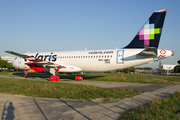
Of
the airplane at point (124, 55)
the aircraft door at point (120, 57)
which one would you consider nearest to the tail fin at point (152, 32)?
the airplane at point (124, 55)

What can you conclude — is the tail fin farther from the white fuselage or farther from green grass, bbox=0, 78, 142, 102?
green grass, bbox=0, 78, 142, 102

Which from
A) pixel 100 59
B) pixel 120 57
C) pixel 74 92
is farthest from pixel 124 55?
pixel 74 92

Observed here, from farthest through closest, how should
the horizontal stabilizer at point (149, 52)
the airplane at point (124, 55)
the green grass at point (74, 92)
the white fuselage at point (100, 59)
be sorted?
the white fuselage at point (100, 59)
the airplane at point (124, 55)
the horizontal stabilizer at point (149, 52)
the green grass at point (74, 92)

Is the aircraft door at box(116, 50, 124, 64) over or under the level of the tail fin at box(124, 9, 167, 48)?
under

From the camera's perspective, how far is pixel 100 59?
2102 cm

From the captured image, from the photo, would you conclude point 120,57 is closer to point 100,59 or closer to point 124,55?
point 124,55

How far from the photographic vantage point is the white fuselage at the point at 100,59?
19025 millimetres

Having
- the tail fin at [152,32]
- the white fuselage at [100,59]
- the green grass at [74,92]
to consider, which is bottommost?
the green grass at [74,92]

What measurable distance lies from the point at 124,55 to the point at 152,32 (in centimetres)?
443

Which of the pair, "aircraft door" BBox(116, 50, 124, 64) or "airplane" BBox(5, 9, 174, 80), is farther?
"aircraft door" BBox(116, 50, 124, 64)

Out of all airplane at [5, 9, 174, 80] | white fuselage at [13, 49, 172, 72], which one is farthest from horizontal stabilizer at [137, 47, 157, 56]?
white fuselage at [13, 49, 172, 72]

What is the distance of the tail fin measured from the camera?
19031mm

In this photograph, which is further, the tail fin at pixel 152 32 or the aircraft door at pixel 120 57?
the aircraft door at pixel 120 57

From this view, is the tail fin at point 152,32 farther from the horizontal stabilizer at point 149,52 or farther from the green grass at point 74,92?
the green grass at point 74,92
